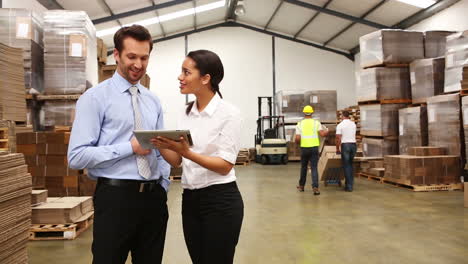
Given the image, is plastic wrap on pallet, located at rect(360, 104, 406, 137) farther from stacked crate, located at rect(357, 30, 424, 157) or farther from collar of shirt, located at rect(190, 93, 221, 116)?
collar of shirt, located at rect(190, 93, 221, 116)

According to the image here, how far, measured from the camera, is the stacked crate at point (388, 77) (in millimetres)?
10039

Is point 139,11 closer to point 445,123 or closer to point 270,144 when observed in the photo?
point 270,144

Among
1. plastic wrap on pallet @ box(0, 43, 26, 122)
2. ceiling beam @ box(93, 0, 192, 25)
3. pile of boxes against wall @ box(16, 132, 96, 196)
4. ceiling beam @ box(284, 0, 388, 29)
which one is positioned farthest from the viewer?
ceiling beam @ box(284, 0, 388, 29)

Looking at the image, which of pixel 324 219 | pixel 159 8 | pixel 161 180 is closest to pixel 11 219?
pixel 161 180

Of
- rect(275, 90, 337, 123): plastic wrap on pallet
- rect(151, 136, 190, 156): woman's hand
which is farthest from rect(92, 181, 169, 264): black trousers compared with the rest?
rect(275, 90, 337, 123): plastic wrap on pallet

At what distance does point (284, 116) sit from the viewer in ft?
55.2

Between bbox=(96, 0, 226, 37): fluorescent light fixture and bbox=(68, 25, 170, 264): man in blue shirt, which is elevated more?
bbox=(96, 0, 226, 37): fluorescent light fixture

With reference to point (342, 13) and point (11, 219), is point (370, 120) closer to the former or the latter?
point (342, 13)

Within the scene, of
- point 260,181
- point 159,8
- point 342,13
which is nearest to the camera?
point 260,181

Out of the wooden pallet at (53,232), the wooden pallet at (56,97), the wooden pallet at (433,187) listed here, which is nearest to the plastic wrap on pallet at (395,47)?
the wooden pallet at (433,187)

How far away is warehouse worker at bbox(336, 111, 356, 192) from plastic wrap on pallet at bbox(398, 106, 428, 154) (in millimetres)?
1909

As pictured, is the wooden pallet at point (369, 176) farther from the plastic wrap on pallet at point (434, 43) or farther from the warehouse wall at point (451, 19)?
the warehouse wall at point (451, 19)

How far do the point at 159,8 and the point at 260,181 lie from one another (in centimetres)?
674

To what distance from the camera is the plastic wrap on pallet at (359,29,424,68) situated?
32.8 feet
